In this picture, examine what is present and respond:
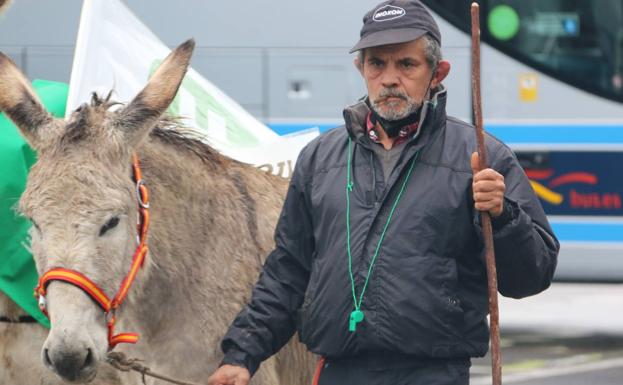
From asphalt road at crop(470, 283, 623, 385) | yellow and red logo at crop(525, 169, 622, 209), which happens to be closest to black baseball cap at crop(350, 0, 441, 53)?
asphalt road at crop(470, 283, 623, 385)

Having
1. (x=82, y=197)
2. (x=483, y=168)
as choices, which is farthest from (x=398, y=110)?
(x=82, y=197)

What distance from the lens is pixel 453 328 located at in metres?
3.92

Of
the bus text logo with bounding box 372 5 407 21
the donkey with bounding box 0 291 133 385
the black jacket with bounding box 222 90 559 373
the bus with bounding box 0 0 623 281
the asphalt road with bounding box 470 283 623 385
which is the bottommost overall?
the asphalt road with bounding box 470 283 623 385

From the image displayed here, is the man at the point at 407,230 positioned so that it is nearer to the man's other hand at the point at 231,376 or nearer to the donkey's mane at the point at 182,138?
the man's other hand at the point at 231,376

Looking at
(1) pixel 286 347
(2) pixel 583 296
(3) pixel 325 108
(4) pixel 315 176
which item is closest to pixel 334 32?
(3) pixel 325 108

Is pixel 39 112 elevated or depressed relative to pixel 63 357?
elevated

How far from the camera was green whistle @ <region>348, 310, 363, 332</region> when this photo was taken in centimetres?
392

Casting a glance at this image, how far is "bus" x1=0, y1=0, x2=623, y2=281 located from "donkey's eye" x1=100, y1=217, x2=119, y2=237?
724 centimetres

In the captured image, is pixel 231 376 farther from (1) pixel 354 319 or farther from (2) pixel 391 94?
(2) pixel 391 94

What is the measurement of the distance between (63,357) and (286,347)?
1.29 meters

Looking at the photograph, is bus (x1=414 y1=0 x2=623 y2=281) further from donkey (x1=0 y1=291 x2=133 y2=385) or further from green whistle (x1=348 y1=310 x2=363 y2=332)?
green whistle (x1=348 y1=310 x2=363 y2=332)

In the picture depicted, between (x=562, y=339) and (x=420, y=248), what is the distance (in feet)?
25.5

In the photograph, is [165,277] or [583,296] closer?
[165,277]

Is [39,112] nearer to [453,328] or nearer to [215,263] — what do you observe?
[215,263]
